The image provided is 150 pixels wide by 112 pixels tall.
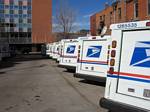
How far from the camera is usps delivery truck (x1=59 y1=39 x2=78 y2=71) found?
57.3 feet

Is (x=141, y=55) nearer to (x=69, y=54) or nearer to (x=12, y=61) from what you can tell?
(x=69, y=54)

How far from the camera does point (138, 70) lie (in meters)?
6.41

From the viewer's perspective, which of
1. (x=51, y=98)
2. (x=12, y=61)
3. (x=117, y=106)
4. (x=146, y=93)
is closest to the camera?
(x=146, y=93)

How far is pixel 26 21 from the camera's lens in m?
82.4

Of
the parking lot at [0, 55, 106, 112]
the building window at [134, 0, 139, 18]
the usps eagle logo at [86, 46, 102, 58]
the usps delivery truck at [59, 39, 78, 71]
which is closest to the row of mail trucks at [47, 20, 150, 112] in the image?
the parking lot at [0, 55, 106, 112]

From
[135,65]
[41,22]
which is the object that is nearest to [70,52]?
[135,65]

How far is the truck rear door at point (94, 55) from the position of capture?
39.6 feet

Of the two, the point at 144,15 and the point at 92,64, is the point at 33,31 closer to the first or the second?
the point at 144,15

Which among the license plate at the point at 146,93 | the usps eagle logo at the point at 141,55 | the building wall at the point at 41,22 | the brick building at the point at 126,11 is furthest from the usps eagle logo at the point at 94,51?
the building wall at the point at 41,22

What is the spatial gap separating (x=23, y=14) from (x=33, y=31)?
5536 mm

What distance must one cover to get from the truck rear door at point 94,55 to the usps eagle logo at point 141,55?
5.42 metres

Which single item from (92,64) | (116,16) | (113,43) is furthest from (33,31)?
(113,43)

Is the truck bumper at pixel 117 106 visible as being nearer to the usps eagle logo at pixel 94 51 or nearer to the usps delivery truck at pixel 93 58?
Result: the usps delivery truck at pixel 93 58

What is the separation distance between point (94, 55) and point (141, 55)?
6.28 metres
